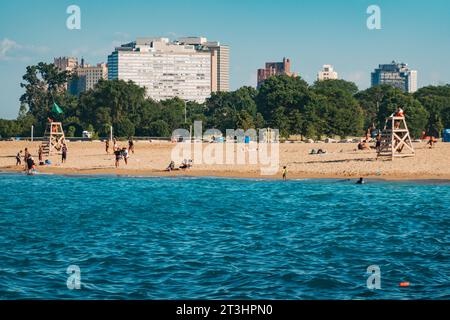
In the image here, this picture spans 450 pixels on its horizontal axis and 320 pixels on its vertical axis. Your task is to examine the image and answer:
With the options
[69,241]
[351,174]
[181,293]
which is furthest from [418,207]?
[181,293]

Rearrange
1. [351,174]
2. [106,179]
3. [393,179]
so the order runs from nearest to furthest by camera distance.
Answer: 1. [393,179]
2. [351,174]
3. [106,179]

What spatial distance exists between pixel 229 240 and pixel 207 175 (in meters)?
23.1

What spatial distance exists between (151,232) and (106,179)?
23406mm

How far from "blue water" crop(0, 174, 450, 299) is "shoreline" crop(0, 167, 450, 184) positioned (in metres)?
0.85

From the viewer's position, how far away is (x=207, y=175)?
48.8 meters

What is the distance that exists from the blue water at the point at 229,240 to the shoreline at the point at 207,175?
2.78ft

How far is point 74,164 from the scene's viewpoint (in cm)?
5669

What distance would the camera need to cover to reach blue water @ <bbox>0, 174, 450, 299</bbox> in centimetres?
1847

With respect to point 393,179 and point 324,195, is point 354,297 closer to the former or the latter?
point 324,195

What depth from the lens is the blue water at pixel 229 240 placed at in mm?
18469
